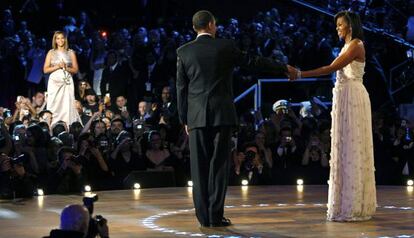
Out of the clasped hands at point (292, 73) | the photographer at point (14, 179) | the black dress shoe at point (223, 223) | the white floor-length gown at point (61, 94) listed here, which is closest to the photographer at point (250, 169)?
the photographer at point (14, 179)

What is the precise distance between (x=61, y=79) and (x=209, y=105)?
726cm

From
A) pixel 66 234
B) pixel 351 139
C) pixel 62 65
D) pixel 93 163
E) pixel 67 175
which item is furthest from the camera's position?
pixel 62 65

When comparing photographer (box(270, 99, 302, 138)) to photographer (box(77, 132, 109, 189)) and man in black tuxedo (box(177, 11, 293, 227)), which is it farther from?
man in black tuxedo (box(177, 11, 293, 227))

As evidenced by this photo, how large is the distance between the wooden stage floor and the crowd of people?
86cm

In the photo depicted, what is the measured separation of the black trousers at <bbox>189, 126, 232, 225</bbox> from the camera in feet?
25.7

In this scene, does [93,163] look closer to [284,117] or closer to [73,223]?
[284,117]

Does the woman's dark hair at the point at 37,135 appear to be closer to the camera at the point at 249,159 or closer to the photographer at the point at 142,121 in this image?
the photographer at the point at 142,121

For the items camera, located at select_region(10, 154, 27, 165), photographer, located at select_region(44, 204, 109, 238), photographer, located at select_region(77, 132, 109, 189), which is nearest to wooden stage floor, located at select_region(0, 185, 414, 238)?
camera, located at select_region(10, 154, 27, 165)

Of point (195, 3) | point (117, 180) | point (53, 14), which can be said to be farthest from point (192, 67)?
point (195, 3)

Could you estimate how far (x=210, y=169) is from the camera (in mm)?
7887

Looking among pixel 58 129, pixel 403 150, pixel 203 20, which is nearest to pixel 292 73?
pixel 203 20

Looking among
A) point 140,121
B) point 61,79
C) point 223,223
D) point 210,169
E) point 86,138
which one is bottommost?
point 223,223

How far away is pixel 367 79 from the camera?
16625 mm

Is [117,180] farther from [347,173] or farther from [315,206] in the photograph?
[347,173]
